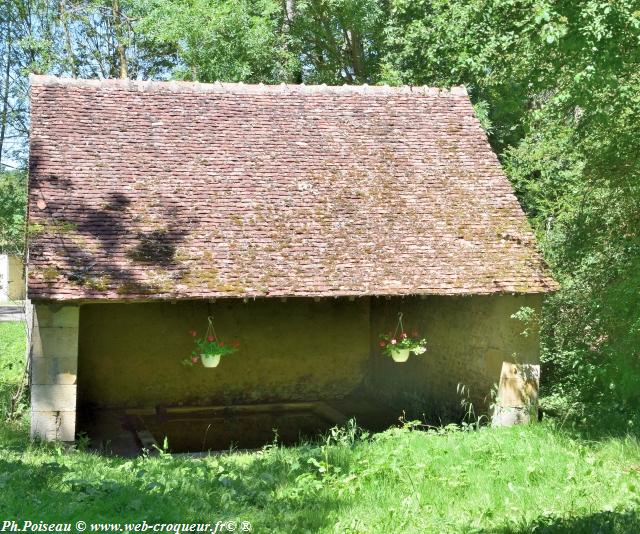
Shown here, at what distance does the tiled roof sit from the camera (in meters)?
8.45

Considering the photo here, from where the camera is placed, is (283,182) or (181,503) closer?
(181,503)

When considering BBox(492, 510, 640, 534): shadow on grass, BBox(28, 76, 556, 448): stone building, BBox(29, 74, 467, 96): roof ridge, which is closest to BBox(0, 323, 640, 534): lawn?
BBox(492, 510, 640, 534): shadow on grass

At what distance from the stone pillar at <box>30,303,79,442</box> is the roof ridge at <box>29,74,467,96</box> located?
3885 millimetres

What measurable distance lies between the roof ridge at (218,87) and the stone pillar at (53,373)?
3.89 meters

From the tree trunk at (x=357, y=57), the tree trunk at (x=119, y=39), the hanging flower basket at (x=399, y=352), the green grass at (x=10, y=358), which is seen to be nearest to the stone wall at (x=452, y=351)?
the hanging flower basket at (x=399, y=352)

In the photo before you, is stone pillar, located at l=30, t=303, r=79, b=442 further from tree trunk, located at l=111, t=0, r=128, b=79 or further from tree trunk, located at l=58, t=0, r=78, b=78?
tree trunk, located at l=58, t=0, r=78, b=78

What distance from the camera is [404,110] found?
Result: 11219 millimetres

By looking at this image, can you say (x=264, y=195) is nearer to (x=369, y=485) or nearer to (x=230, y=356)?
(x=230, y=356)

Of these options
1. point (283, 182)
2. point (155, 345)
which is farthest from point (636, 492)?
point (155, 345)

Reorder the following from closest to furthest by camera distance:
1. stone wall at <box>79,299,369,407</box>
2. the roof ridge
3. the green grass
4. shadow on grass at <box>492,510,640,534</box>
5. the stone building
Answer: shadow on grass at <box>492,510,640,534</box>
the stone building
the roof ridge
the green grass
stone wall at <box>79,299,369,407</box>

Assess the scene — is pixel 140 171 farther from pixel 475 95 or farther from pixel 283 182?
pixel 475 95

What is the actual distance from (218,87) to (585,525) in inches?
320

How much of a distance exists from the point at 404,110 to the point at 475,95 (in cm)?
437

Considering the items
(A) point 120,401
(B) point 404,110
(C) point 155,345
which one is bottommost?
(A) point 120,401
